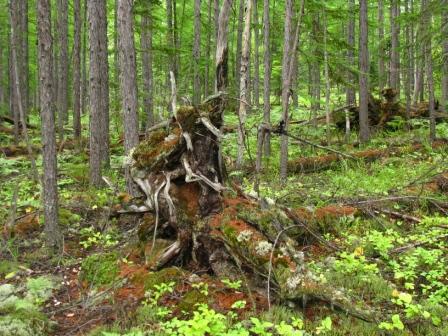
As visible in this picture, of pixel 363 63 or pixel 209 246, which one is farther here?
pixel 363 63

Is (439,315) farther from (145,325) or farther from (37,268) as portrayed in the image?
(37,268)

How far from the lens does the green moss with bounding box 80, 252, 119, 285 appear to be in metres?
5.53

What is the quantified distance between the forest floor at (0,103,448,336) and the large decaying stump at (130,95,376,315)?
0.79ft

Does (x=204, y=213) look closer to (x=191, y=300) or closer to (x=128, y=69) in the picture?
(x=191, y=300)

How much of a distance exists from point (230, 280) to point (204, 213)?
104 cm

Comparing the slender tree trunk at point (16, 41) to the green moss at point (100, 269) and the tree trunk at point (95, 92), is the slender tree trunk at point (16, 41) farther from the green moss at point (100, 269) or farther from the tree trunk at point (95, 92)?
the green moss at point (100, 269)

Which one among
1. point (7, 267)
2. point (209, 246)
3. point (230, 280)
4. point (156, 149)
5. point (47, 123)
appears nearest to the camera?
point (230, 280)

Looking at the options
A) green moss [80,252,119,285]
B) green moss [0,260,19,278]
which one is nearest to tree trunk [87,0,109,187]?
green moss [0,260,19,278]

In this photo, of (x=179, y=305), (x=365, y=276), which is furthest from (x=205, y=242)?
(x=365, y=276)

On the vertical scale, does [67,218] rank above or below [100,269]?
above

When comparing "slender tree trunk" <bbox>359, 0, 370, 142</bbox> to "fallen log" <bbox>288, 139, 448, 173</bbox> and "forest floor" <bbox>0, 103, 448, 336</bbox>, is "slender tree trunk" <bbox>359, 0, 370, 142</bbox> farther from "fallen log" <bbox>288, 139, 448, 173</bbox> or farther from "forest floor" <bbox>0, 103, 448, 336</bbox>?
"forest floor" <bbox>0, 103, 448, 336</bbox>

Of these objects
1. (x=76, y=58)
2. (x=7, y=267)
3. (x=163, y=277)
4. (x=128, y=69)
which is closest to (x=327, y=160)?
(x=128, y=69)

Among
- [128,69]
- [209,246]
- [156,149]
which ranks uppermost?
[128,69]

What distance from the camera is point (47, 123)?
21.3 feet
